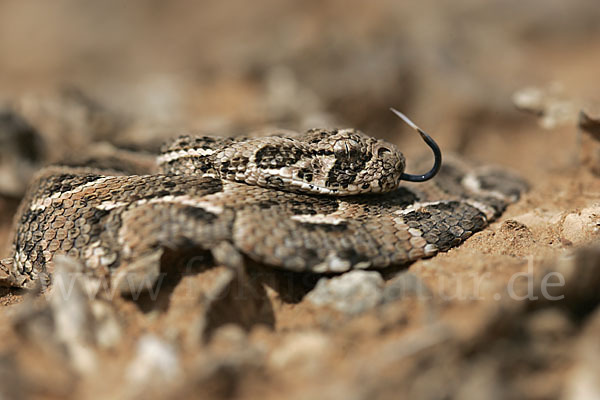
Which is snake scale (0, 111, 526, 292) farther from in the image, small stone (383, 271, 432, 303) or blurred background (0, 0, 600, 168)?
blurred background (0, 0, 600, 168)

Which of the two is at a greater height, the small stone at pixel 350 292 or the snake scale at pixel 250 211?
the snake scale at pixel 250 211

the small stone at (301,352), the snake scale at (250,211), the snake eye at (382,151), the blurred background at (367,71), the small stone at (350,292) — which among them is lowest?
the small stone at (301,352)

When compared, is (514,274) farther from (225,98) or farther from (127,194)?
(225,98)

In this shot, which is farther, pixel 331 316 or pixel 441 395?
pixel 331 316

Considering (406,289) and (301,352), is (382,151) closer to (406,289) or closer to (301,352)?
(406,289)

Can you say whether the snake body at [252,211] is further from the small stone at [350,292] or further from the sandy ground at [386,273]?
the sandy ground at [386,273]

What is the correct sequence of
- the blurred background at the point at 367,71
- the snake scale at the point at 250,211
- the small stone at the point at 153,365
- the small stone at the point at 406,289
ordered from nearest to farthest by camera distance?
the small stone at the point at 153,365 < the small stone at the point at 406,289 < the snake scale at the point at 250,211 < the blurred background at the point at 367,71

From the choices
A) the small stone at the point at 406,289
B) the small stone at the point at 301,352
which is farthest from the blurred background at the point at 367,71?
the small stone at the point at 301,352

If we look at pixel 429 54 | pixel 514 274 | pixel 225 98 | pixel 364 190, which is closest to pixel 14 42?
pixel 225 98
